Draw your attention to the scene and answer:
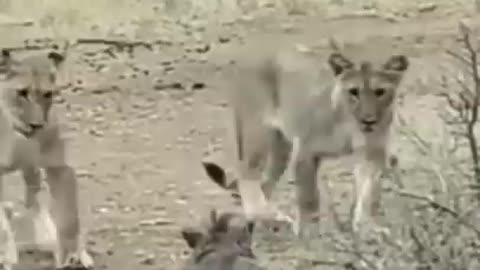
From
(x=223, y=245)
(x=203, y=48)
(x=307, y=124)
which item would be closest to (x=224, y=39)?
(x=203, y=48)

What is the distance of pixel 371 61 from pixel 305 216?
0.20m

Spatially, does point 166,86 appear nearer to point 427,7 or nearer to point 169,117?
point 169,117

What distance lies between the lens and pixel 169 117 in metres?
1.44

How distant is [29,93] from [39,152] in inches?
3.1

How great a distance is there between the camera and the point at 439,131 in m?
1.37

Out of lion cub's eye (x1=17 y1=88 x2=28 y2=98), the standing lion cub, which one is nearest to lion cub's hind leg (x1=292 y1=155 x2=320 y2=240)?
the standing lion cub

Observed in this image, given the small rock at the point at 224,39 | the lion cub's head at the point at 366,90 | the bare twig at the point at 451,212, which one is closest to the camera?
the bare twig at the point at 451,212

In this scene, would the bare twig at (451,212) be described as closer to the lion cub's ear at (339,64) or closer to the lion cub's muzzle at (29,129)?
the lion cub's ear at (339,64)

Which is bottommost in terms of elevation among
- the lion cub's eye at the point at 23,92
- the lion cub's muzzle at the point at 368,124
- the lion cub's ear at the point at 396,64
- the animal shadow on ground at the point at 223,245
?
the animal shadow on ground at the point at 223,245

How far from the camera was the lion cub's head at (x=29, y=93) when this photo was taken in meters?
1.27

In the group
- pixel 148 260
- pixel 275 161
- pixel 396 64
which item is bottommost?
pixel 148 260

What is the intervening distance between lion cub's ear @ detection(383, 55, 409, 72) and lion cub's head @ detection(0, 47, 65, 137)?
40 centimetres

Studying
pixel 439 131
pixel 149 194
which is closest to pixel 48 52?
pixel 149 194

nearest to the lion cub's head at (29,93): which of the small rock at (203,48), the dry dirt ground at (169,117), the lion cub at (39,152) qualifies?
the lion cub at (39,152)
